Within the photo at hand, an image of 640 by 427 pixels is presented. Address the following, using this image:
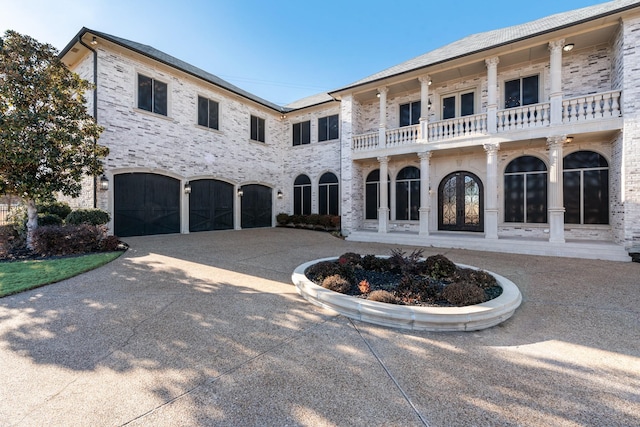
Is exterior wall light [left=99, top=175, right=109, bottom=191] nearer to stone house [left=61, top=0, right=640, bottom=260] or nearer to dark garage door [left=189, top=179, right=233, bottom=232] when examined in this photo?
stone house [left=61, top=0, right=640, bottom=260]

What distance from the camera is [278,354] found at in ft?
9.13

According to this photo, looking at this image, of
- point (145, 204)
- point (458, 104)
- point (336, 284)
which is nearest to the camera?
point (336, 284)

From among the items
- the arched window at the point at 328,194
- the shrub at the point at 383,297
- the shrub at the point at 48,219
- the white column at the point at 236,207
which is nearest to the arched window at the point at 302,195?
the arched window at the point at 328,194

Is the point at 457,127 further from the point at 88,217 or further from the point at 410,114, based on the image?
the point at 88,217

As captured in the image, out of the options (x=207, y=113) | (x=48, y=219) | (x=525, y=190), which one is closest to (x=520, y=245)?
(x=525, y=190)

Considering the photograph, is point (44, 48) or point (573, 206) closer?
point (44, 48)

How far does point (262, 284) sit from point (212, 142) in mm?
10393

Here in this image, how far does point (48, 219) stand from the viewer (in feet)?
28.8

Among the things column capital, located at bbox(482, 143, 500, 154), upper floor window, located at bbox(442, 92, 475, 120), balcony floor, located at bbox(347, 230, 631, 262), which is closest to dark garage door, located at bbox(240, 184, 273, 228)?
balcony floor, located at bbox(347, 230, 631, 262)

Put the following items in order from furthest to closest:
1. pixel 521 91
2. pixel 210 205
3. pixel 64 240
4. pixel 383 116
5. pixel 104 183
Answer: pixel 210 205 → pixel 383 116 → pixel 521 91 → pixel 104 183 → pixel 64 240

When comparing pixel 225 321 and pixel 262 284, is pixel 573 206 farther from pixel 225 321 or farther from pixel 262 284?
pixel 225 321

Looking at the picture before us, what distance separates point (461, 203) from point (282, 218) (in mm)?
9575

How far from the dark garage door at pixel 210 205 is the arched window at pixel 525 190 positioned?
41.0 feet

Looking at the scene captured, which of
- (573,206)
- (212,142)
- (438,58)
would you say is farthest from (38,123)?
(573,206)
